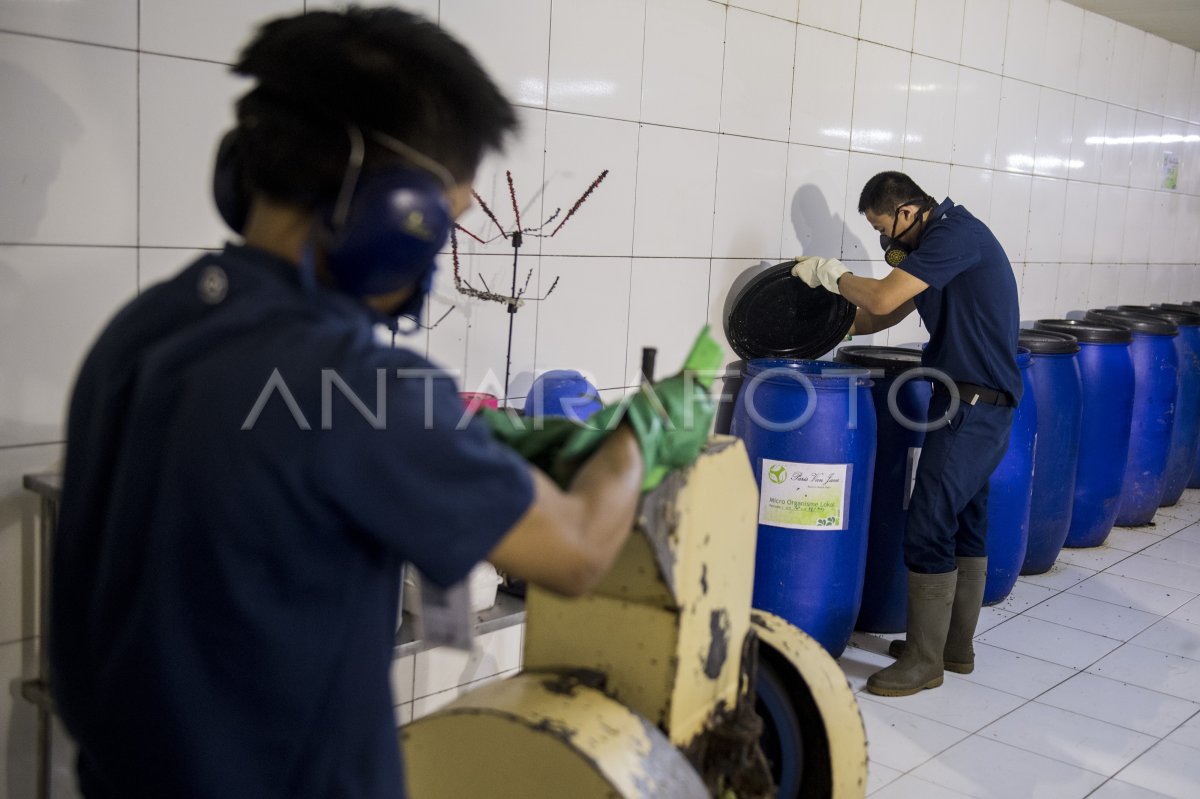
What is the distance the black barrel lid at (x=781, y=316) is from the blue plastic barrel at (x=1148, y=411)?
6.08 feet

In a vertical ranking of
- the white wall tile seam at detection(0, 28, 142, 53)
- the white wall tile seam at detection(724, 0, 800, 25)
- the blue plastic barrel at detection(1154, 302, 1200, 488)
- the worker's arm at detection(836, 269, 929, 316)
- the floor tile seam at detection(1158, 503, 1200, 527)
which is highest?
the white wall tile seam at detection(724, 0, 800, 25)

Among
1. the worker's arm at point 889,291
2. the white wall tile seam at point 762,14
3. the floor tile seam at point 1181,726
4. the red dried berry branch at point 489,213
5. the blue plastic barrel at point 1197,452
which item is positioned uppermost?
the white wall tile seam at point 762,14

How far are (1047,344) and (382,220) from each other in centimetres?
352

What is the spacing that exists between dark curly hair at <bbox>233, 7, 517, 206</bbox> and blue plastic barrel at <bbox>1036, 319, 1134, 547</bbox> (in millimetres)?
3913

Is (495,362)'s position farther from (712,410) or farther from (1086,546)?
(1086,546)

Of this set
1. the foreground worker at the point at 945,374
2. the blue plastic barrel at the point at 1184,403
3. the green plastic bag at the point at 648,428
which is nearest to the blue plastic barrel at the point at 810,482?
the foreground worker at the point at 945,374

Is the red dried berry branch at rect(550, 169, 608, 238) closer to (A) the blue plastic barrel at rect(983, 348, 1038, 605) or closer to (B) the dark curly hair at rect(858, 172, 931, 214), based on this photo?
(B) the dark curly hair at rect(858, 172, 931, 214)

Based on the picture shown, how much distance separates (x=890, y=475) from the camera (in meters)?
3.51

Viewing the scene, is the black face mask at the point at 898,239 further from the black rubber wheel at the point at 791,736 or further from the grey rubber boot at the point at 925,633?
the black rubber wheel at the point at 791,736

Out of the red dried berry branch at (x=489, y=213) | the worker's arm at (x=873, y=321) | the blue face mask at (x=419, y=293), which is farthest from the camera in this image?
the worker's arm at (x=873, y=321)

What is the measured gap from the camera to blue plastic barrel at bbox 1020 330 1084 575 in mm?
4039

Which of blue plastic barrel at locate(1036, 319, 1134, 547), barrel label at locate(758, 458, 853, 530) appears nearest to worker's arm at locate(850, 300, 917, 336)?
barrel label at locate(758, 458, 853, 530)

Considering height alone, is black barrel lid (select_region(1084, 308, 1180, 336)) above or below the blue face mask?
below

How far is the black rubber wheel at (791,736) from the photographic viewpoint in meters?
1.77
